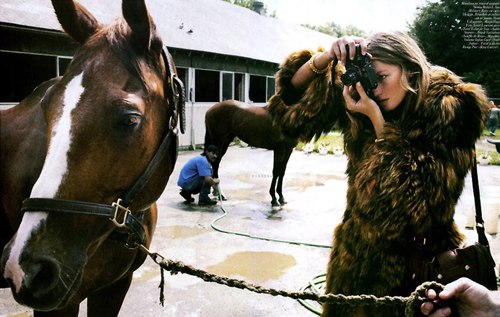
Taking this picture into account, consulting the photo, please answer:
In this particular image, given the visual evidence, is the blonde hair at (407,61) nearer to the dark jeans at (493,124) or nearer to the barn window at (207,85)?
the barn window at (207,85)

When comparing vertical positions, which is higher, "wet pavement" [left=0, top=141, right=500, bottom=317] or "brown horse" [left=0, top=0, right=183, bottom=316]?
"brown horse" [left=0, top=0, right=183, bottom=316]

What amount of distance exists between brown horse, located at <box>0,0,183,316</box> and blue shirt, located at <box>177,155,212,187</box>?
543cm

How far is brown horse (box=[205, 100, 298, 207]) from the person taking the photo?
7562 millimetres

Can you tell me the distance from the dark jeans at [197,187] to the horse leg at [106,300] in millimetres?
4974

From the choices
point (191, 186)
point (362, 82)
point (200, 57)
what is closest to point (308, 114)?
point (362, 82)

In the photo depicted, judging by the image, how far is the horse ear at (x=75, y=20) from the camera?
1.54 metres

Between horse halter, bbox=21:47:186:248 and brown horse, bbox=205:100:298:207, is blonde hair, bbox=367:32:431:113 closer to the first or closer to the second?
horse halter, bbox=21:47:186:248

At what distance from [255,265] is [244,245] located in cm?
65

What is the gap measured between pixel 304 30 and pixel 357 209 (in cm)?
3012

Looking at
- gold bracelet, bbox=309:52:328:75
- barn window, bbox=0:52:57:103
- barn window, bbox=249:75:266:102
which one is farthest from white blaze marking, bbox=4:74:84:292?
barn window, bbox=249:75:266:102

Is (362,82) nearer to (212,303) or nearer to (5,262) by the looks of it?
(5,262)

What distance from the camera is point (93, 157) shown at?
1.37 m

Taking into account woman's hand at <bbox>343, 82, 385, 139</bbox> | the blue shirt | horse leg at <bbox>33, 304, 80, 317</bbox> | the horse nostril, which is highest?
woman's hand at <bbox>343, 82, 385, 139</bbox>

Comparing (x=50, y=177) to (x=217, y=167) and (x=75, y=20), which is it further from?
(x=217, y=167)
